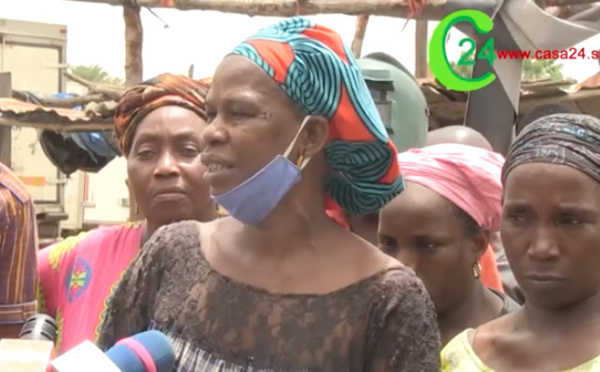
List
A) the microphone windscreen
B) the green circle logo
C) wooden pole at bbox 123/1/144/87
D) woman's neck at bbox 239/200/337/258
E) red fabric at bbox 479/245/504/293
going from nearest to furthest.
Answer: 1. the microphone windscreen
2. woman's neck at bbox 239/200/337/258
3. red fabric at bbox 479/245/504/293
4. the green circle logo
5. wooden pole at bbox 123/1/144/87

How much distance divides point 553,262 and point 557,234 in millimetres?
63

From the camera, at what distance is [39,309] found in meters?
3.02

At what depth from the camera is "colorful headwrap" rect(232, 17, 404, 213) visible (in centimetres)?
188

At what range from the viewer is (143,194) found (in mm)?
2916

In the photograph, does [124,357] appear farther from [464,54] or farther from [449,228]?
[464,54]

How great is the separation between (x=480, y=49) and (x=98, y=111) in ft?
10.7

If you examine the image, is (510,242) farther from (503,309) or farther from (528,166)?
(503,309)

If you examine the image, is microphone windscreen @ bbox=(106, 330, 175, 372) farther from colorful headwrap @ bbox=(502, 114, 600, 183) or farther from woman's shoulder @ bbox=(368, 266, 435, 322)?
colorful headwrap @ bbox=(502, 114, 600, 183)

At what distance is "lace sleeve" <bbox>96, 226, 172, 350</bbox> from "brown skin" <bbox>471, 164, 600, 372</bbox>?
0.80m

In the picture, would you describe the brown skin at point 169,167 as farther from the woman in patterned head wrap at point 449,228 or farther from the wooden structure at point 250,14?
the wooden structure at point 250,14

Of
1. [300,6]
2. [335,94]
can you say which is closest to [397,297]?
[335,94]

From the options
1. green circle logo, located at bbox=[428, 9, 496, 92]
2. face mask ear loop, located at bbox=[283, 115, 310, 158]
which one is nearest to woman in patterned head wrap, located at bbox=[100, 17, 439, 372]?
face mask ear loop, located at bbox=[283, 115, 310, 158]

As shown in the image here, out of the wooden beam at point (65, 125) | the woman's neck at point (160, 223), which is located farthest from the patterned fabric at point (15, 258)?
the wooden beam at point (65, 125)

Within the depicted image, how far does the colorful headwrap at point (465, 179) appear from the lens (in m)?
2.77
